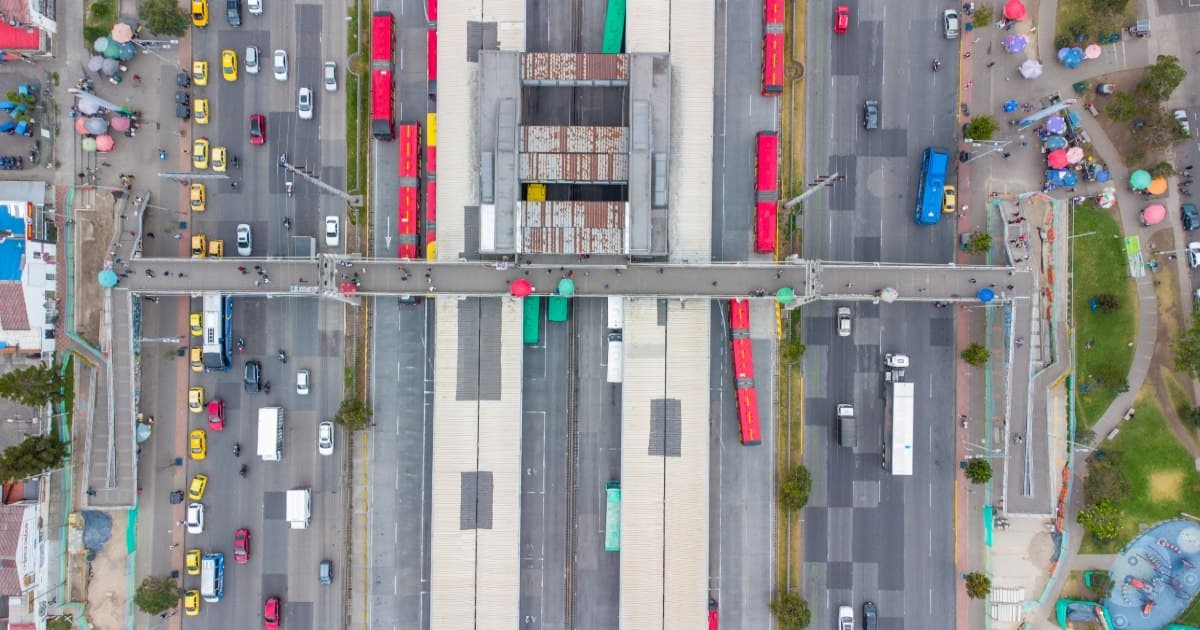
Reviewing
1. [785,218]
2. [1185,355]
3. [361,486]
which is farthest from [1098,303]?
[361,486]

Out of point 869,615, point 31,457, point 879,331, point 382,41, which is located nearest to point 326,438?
point 31,457

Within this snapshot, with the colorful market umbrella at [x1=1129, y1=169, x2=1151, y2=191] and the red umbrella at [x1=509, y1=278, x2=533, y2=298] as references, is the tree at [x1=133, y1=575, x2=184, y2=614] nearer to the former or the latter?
Answer: the red umbrella at [x1=509, y1=278, x2=533, y2=298]

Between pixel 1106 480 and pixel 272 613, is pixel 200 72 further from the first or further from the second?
pixel 1106 480

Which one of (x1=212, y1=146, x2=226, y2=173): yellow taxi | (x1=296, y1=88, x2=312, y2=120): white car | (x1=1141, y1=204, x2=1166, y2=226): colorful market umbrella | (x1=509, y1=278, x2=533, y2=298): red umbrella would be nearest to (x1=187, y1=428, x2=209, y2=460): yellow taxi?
(x1=212, y1=146, x2=226, y2=173): yellow taxi

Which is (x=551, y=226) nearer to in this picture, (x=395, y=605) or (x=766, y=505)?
(x=766, y=505)

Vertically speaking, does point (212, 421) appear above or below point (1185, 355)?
below

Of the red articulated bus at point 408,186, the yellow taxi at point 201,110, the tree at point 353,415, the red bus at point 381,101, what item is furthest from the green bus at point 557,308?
the yellow taxi at point 201,110

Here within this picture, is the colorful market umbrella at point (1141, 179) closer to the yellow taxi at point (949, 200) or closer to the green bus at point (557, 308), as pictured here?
the yellow taxi at point (949, 200)
